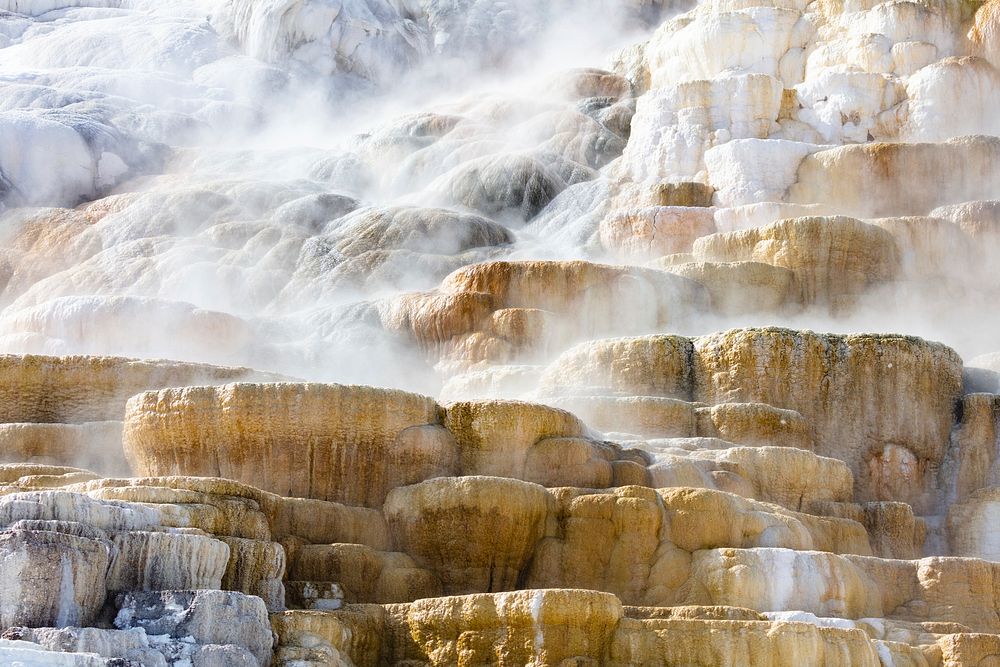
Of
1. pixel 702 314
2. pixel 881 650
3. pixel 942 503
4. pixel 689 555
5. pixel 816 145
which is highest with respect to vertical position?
pixel 816 145

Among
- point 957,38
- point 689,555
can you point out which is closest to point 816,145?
point 957,38

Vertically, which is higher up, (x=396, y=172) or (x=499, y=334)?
(x=396, y=172)

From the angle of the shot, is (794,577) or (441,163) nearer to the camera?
(794,577)

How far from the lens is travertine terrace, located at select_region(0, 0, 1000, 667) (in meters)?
9.02

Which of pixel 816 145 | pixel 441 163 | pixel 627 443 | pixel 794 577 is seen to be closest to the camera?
pixel 794 577

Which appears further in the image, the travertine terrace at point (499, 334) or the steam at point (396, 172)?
the steam at point (396, 172)

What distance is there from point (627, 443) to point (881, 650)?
392 cm

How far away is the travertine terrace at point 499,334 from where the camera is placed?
9.02 m

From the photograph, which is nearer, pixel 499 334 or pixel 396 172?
pixel 499 334

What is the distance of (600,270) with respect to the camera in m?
18.7

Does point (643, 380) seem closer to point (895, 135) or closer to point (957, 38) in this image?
point (895, 135)

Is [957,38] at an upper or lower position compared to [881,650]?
upper

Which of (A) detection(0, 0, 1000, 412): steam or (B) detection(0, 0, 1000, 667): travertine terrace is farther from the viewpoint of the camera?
(A) detection(0, 0, 1000, 412): steam

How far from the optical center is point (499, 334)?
18.2 metres
